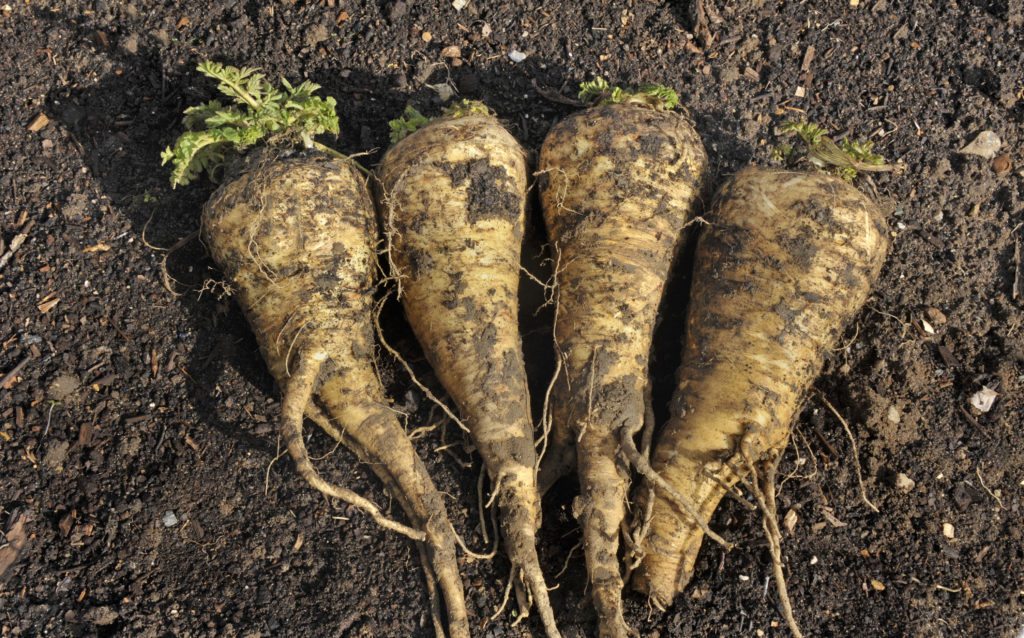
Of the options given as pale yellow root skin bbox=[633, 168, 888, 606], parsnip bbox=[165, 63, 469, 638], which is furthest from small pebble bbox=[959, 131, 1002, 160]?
parsnip bbox=[165, 63, 469, 638]

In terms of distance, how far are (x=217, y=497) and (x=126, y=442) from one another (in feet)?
1.61

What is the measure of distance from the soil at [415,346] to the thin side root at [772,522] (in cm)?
16

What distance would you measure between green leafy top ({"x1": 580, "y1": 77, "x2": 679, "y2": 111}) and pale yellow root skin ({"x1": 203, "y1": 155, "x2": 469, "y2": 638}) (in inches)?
52.5

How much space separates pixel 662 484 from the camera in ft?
10.1

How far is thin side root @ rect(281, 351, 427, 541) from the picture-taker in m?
3.05

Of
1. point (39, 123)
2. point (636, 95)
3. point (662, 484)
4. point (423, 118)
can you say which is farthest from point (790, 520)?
point (39, 123)

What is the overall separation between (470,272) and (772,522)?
1638mm

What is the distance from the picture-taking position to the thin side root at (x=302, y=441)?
305 cm

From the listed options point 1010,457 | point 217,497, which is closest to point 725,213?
point 1010,457

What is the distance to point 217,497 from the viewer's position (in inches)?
130

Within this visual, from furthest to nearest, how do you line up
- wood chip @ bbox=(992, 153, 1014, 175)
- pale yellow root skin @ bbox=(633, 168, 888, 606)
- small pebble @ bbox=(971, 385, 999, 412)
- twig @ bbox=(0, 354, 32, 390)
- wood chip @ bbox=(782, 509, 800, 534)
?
1. wood chip @ bbox=(992, 153, 1014, 175)
2. small pebble @ bbox=(971, 385, 999, 412)
3. twig @ bbox=(0, 354, 32, 390)
4. wood chip @ bbox=(782, 509, 800, 534)
5. pale yellow root skin @ bbox=(633, 168, 888, 606)

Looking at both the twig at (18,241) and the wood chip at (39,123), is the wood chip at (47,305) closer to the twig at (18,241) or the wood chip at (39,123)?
the twig at (18,241)

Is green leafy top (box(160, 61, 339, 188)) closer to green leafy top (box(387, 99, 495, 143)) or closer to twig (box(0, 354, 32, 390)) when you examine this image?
green leafy top (box(387, 99, 495, 143))

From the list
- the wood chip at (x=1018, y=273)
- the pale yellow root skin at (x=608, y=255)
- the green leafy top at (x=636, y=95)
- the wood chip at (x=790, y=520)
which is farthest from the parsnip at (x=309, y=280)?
the wood chip at (x=1018, y=273)
